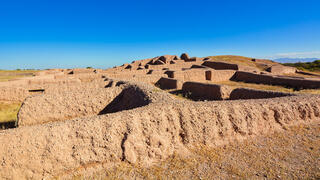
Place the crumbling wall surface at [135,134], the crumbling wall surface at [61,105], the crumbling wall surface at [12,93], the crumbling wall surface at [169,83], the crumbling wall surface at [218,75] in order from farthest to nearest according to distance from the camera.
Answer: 1. the crumbling wall surface at [218,75]
2. the crumbling wall surface at [169,83]
3. the crumbling wall surface at [12,93]
4. the crumbling wall surface at [61,105]
5. the crumbling wall surface at [135,134]

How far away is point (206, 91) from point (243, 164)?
7749 mm

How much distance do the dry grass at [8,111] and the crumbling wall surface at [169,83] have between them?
1107 centimetres

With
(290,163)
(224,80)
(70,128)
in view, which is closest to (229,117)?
(290,163)

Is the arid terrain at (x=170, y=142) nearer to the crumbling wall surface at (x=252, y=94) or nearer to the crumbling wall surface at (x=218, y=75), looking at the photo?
the crumbling wall surface at (x=252, y=94)

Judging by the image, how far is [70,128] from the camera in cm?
394

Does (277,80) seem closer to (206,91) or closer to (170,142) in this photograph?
(206,91)

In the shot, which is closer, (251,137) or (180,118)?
(180,118)

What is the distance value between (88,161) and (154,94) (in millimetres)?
3385

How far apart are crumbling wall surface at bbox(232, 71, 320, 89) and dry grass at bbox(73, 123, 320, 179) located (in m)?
11.0

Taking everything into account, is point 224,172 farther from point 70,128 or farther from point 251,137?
point 70,128

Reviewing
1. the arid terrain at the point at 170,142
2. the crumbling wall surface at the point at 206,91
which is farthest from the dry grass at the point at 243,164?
the crumbling wall surface at the point at 206,91

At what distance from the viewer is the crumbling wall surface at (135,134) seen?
3600 millimetres

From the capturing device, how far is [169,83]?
15539 mm

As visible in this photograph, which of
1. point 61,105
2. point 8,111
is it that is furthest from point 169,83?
point 8,111
